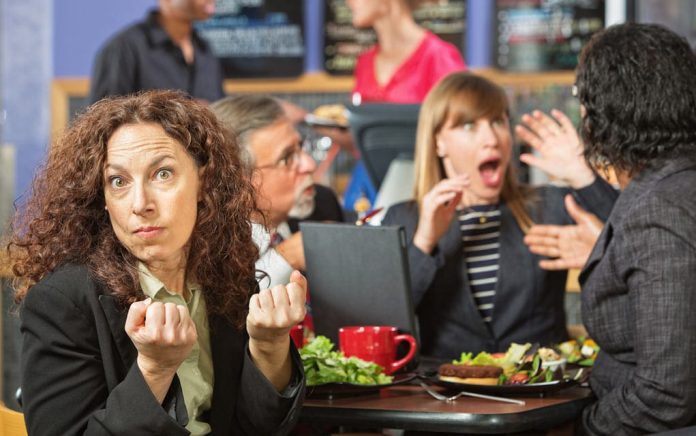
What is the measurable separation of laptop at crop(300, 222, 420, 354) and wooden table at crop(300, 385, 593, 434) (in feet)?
0.89

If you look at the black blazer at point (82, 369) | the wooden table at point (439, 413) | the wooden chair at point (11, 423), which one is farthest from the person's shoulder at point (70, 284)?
the wooden table at point (439, 413)

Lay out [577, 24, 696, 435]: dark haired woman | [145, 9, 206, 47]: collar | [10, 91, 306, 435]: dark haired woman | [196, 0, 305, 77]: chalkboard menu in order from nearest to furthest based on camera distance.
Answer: [10, 91, 306, 435]: dark haired woman < [577, 24, 696, 435]: dark haired woman < [145, 9, 206, 47]: collar < [196, 0, 305, 77]: chalkboard menu

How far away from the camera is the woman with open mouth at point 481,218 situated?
2.56 meters

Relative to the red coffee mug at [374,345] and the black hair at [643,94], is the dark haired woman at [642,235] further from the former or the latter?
the red coffee mug at [374,345]

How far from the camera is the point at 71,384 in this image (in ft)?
5.00

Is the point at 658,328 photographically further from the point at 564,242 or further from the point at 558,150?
the point at 558,150

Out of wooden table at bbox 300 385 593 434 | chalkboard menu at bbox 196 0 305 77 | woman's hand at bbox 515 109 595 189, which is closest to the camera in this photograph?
wooden table at bbox 300 385 593 434

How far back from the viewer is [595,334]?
2090 millimetres

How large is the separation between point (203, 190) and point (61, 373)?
37 cm

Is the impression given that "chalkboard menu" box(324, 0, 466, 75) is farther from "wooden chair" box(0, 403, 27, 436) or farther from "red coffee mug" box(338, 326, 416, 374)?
"wooden chair" box(0, 403, 27, 436)

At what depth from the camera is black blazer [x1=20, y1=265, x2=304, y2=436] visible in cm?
149

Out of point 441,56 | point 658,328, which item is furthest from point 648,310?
point 441,56

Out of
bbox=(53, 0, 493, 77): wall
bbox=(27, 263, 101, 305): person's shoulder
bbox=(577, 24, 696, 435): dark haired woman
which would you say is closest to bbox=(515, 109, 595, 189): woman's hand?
bbox=(577, 24, 696, 435): dark haired woman

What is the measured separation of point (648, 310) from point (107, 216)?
0.93 metres
